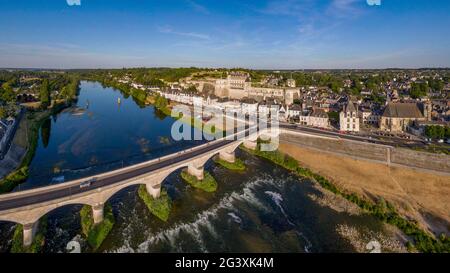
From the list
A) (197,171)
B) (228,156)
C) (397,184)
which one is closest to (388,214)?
(397,184)

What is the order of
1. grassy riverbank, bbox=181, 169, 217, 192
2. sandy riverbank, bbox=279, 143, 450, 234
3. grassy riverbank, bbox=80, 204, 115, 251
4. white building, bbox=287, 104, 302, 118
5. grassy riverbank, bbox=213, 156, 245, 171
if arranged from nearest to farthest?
grassy riverbank, bbox=80, 204, 115, 251 → sandy riverbank, bbox=279, 143, 450, 234 → grassy riverbank, bbox=181, 169, 217, 192 → grassy riverbank, bbox=213, 156, 245, 171 → white building, bbox=287, 104, 302, 118

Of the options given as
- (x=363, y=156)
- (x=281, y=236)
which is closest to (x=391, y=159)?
(x=363, y=156)

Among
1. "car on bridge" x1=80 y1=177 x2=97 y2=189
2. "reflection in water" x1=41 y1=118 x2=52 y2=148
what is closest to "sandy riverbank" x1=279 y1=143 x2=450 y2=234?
"car on bridge" x1=80 y1=177 x2=97 y2=189

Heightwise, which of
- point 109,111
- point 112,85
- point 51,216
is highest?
point 112,85

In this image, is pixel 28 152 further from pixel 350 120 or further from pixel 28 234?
pixel 350 120

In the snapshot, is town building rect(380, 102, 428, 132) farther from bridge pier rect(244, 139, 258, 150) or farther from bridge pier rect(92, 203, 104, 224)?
bridge pier rect(92, 203, 104, 224)

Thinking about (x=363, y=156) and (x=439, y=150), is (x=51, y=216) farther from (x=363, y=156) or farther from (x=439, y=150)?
(x=439, y=150)
